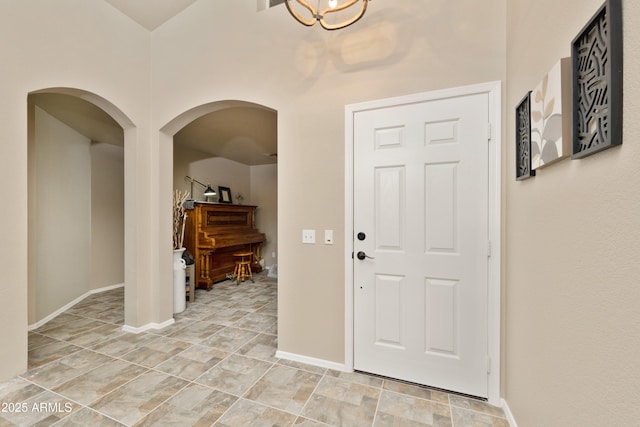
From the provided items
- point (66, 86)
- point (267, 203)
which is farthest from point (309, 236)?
point (267, 203)

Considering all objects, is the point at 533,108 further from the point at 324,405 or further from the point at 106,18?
the point at 106,18

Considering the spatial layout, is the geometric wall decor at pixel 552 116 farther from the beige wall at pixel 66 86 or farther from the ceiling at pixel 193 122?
the beige wall at pixel 66 86

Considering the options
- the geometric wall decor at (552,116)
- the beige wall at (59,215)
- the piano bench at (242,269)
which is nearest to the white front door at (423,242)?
the geometric wall decor at (552,116)

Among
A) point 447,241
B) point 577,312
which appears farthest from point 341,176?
point 577,312

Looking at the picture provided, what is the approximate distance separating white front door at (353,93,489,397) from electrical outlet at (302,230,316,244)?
1.22 feet

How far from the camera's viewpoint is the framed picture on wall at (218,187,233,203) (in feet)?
19.3

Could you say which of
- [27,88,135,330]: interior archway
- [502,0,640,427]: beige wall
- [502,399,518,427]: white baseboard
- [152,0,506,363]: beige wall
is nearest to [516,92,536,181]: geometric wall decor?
[502,0,640,427]: beige wall

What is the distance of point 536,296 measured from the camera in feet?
4.25

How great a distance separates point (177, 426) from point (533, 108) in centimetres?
261

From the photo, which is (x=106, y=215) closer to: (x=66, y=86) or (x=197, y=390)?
(x=66, y=86)

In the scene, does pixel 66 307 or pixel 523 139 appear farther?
pixel 66 307

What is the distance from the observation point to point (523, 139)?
1.50 meters

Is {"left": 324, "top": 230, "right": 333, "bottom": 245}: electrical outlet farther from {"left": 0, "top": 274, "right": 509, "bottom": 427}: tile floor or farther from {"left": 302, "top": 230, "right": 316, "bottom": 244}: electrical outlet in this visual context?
{"left": 0, "top": 274, "right": 509, "bottom": 427}: tile floor

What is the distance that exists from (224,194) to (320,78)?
4.42 m
